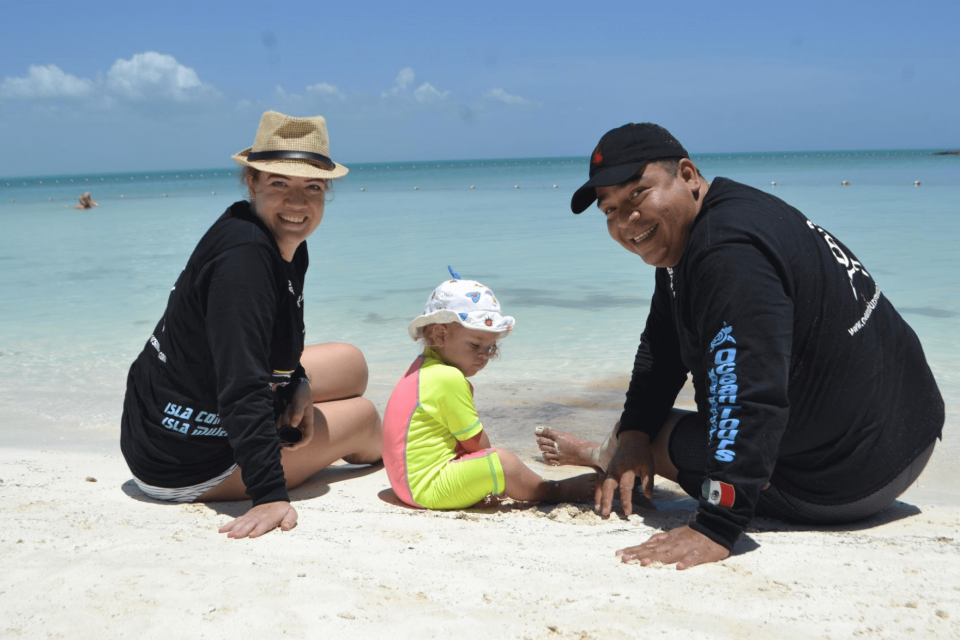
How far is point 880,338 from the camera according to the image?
8.64 feet

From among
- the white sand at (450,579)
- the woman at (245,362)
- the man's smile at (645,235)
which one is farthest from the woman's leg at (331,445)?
the man's smile at (645,235)

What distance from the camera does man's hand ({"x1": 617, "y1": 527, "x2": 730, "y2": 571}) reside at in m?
2.40

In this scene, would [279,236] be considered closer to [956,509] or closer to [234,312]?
[234,312]

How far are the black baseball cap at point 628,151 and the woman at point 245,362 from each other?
1.10 m

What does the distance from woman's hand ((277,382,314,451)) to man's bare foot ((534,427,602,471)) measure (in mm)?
968

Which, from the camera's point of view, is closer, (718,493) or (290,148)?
(718,493)

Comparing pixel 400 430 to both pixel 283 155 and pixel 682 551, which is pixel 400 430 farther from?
pixel 682 551

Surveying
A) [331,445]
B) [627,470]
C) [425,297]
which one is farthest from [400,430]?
[425,297]

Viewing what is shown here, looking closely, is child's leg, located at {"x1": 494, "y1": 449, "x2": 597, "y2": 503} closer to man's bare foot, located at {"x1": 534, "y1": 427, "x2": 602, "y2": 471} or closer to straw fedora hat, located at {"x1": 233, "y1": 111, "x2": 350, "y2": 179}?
man's bare foot, located at {"x1": 534, "y1": 427, "x2": 602, "y2": 471}

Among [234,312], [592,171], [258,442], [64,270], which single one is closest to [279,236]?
[234,312]

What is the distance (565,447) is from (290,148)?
1674 mm

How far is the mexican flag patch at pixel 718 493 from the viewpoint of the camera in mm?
2361

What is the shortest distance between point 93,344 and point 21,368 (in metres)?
0.86

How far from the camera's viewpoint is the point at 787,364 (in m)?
2.36
